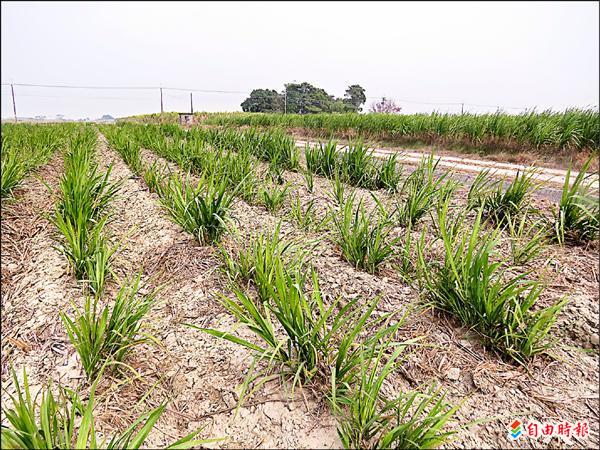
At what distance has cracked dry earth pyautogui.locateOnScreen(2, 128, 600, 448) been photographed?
1.18 meters

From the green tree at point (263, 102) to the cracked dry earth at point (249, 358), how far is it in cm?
2293

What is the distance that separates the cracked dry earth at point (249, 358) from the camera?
1.18m

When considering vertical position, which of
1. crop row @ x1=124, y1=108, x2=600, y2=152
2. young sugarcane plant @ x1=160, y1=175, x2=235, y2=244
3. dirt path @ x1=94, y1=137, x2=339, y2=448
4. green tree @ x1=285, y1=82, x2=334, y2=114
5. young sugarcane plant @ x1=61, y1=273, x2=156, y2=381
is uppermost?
green tree @ x1=285, y1=82, x2=334, y2=114

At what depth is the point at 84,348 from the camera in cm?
127

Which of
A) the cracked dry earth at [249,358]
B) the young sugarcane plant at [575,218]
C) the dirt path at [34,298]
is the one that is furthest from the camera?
the young sugarcane plant at [575,218]

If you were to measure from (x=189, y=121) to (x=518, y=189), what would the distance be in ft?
52.2

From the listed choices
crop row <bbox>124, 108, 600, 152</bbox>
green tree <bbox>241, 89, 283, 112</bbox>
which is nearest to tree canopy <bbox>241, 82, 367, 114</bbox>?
green tree <bbox>241, 89, 283, 112</bbox>

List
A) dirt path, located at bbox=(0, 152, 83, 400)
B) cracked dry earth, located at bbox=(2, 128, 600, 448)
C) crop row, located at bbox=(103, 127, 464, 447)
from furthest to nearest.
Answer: dirt path, located at bbox=(0, 152, 83, 400) → cracked dry earth, located at bbox=(2, 128, 600, 448) → crop row, located at bbox=(103, 127, 464, 447)

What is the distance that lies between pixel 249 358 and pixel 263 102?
1049 inches

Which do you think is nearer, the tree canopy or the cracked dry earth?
the cracked dry earth

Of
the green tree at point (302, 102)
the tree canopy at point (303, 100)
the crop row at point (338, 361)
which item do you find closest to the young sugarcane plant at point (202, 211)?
the crop row at point (338, 361)

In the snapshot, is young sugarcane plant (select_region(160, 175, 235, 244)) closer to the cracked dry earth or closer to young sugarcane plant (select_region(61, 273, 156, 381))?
the cracked dry earth

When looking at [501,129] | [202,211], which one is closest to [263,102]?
[501,129]

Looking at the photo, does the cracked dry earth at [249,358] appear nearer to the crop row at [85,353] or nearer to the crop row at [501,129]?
the crop row at [85,353]
